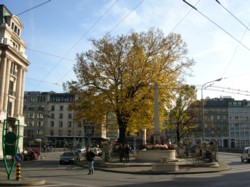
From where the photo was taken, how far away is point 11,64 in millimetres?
62781

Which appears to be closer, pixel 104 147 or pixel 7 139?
pixel 7 139

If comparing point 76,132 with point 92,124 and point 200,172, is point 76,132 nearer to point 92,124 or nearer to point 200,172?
point 92,124

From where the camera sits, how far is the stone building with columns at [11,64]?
58438 mm

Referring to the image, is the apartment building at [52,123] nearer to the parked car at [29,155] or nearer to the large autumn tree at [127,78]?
the parked car at [29,155]

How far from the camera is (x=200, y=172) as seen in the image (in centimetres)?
2556

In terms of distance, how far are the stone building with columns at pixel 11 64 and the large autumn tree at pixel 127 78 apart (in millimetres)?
22340

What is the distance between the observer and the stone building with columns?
192 feet

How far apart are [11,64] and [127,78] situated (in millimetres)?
32528

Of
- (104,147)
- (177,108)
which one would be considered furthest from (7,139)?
(177,108)

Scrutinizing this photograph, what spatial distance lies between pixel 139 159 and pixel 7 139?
1728 cm

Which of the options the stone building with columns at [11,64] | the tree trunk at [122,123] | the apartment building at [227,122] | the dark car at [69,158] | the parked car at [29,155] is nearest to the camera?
the dark car at [69,158]

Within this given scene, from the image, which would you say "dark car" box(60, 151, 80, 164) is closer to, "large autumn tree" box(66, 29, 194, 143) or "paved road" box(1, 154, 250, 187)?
"large autumn tree" box(66, 29, 194, 143)

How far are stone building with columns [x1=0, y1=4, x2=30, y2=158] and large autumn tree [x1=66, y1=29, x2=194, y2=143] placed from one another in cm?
2234

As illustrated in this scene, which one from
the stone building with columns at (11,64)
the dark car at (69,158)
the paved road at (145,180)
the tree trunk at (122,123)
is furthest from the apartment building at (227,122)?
the paved road at (145,180)
